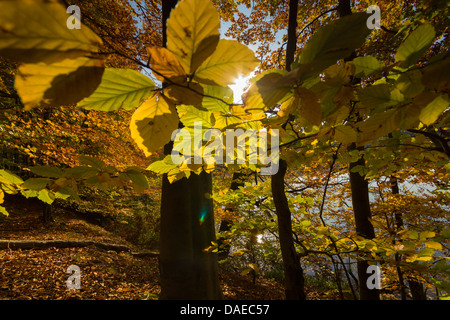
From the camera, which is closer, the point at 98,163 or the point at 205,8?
the point at 205,8

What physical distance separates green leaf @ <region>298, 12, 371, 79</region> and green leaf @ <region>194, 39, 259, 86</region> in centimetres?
10

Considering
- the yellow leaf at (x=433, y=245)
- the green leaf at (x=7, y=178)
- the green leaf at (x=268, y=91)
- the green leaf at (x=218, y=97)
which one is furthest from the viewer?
the yellow leaf at (x=433, y=245)

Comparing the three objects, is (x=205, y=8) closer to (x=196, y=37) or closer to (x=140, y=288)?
(x=196, y=37)

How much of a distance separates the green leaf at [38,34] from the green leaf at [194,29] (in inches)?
4.2

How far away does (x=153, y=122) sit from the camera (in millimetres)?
389

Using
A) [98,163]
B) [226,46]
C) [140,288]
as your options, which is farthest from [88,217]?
[226,46]

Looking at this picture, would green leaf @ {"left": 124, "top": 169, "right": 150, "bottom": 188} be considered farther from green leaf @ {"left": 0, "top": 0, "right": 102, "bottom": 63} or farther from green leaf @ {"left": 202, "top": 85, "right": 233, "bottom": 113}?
green leaf @ {"left": 0, "top": 0, "right": 102, "bottom": 63}

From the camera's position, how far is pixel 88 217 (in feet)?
28.8

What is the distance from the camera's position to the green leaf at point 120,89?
32cm

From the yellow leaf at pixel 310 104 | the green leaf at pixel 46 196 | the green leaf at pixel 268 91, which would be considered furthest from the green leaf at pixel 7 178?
the yellow leaf at pixel 310 104

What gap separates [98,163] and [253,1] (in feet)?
21.4

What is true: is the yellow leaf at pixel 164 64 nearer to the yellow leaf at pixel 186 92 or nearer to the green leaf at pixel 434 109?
the yellow leaf at pixel 186 92

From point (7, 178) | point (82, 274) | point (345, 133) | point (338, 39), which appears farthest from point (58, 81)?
point (82, 274)

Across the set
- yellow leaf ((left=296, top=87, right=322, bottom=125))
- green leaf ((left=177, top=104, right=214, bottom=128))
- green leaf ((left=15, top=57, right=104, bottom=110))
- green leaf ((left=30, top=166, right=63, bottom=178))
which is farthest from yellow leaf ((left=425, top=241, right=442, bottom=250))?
green leaf ((left=30, top=166, right=63, bottom=178))
